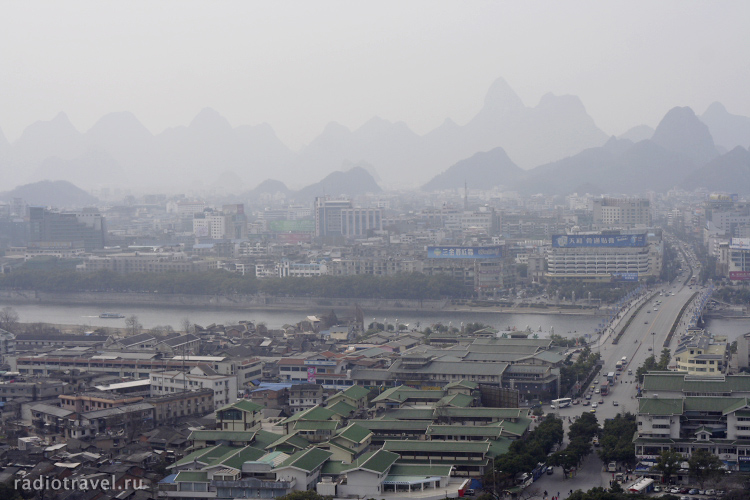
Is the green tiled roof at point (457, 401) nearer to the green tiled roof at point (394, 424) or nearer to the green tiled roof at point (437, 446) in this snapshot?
A: the green tiled roof at point (394, 424)

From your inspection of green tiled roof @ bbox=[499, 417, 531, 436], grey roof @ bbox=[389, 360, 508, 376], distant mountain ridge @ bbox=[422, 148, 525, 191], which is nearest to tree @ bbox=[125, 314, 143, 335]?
grey roof @ bbox=[389, 360, 508, 376]

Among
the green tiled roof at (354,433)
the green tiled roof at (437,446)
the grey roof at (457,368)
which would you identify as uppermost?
the grey roof at (457,368)

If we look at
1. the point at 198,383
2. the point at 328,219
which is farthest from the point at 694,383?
the point at 328,219

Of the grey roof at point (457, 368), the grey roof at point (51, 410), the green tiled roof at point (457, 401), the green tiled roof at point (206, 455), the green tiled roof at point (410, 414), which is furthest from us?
the grey roof at point (457, 368)

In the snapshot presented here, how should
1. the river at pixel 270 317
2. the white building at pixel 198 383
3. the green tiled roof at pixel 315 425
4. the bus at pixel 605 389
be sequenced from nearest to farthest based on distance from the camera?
the green tiled roof at pixel 315 425 < the white building at pixel 198 383 < the bus at pixel 605 389 < the river at pixel 270 317

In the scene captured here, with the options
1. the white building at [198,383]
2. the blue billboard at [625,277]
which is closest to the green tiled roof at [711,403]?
the white building at [198,383]

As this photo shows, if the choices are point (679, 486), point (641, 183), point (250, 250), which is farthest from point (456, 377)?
point (641, 183)

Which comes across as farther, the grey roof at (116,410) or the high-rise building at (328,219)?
the high-rise building at (328,219)

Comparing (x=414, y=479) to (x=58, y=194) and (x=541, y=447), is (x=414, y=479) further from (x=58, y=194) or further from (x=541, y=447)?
(x=58, y=194)
